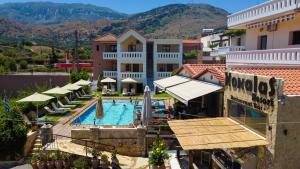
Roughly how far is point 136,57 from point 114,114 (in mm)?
18917

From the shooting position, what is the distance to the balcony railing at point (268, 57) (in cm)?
1656

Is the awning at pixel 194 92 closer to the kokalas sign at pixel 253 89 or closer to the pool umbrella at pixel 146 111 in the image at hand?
the kokalas sign at pixel 253 89

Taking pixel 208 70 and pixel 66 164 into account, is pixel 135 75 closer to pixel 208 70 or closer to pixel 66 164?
pixel 208 70

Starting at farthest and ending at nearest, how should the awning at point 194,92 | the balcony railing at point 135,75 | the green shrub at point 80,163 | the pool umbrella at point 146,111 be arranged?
the balcony railing at point 135,75
the pool umbrella at point 146,111
the awning at point 194,92
the green shrub at point 80,163

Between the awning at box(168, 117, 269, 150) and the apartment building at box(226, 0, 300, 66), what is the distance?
229 inches

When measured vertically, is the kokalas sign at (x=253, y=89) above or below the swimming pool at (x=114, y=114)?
above

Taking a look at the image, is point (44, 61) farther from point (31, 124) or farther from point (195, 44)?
point (31, 124)

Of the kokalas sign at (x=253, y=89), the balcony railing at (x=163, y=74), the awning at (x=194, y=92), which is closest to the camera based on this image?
the kokalas sign at (x=253, y=89)

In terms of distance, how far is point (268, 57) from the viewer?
1909cm

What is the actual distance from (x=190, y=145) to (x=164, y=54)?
41.4 meters

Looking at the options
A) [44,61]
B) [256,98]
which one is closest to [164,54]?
[256,98]

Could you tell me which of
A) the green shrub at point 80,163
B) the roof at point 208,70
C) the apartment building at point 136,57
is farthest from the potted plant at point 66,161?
the apartment building at point 136,57

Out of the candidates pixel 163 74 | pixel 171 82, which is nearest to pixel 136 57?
pixel 163 74

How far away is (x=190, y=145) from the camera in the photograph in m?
11.8
